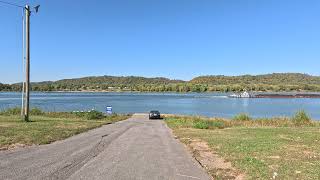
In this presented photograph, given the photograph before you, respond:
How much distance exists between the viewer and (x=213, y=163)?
14.2 m

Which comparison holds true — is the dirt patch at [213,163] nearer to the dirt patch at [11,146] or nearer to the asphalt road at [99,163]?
the asphalt road at [99,163]

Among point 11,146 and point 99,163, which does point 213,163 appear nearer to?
point 99,163

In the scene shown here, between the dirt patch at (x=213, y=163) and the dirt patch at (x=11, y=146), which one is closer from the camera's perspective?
the dirt patch at (x=213, y=163)

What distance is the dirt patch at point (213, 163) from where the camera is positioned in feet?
39.2

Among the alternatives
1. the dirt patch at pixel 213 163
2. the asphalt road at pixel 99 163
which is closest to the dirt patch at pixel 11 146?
the asphalt road at pixel 99 163

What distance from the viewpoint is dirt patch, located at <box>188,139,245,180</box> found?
11938mm

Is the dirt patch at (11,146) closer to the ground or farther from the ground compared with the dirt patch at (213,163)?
farther from the ground

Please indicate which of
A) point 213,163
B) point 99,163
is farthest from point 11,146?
point 213,163

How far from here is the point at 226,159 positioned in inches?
578

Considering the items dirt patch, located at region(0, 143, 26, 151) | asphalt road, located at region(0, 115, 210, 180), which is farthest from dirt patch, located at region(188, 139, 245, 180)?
dirt patch, located at region(0, 143, 26, 151)

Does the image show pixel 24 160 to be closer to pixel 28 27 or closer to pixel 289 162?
pixel 289 162

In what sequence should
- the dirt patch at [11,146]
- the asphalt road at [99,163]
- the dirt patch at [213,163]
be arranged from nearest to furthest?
1. the asphalt road at [99,163]
2. the dirt patch at [213,163]
3. the dirt patch at [11,146]

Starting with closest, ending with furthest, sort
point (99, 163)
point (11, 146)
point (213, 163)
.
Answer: point (99, 163) → point (213, 163) → point (11, 146)

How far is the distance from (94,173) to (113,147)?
6866 mm
